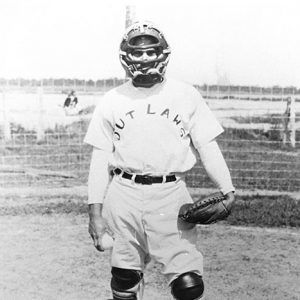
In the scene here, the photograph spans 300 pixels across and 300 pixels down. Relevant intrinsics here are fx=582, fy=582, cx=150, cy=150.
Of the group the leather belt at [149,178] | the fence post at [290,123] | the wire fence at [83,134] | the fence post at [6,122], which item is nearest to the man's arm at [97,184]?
the leather belt at [149,178]

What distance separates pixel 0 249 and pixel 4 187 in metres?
2.90

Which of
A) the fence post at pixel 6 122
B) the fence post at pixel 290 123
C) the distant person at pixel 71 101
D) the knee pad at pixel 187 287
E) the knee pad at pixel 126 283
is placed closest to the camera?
the knee pad at pixel 187 287

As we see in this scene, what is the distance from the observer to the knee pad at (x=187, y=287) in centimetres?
271

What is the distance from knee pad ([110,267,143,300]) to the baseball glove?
0.37 m

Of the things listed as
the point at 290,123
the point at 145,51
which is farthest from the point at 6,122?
the point at 145,51

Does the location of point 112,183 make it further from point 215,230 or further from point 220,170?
point 215,230

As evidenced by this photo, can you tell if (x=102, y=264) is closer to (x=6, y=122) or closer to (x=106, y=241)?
(x=106, y=241)

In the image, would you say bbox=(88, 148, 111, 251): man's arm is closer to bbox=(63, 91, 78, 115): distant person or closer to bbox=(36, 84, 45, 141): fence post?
bbox=(36, 84, 45, 141): fence post

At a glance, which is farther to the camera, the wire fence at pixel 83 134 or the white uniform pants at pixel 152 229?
the wire fence at pixel 83 134

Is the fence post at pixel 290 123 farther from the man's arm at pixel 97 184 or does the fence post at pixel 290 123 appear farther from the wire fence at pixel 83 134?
the man's arm at pixel 97 184

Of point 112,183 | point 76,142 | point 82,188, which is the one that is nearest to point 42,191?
point 82,188

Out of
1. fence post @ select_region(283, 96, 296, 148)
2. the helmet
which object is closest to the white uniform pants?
the helmet

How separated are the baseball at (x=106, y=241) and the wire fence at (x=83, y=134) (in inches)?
191

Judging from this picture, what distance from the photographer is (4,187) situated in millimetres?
7438
